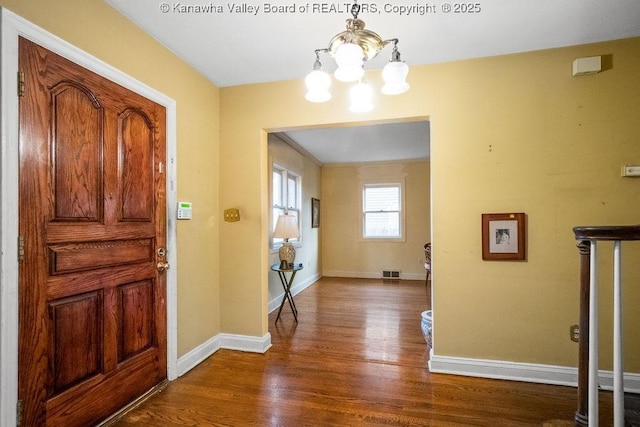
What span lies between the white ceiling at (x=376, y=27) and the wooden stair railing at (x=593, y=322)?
1533 mm

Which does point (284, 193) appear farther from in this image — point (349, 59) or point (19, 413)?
→ point (19, 413)

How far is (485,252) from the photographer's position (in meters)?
2.47

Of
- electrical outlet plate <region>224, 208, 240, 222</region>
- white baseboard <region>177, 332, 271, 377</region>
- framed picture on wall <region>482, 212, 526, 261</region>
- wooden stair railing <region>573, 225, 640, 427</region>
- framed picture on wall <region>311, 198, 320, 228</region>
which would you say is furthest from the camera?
framed picture on wall <region>311, 198, 320, 228</region>

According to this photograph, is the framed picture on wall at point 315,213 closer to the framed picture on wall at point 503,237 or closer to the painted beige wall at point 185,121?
the painted beige wall at point 185,121

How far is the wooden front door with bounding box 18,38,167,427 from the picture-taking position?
154cm

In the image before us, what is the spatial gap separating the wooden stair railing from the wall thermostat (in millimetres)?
2485

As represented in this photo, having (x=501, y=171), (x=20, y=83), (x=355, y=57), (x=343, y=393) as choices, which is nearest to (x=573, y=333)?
(x=501, y=171)

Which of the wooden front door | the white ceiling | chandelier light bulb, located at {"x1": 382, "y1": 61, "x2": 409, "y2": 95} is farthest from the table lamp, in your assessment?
chandelier light bulb, located at {"x1": 382, "y1": 61, "x2": 409, "y2": 95}

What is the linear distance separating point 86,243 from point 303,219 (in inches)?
163

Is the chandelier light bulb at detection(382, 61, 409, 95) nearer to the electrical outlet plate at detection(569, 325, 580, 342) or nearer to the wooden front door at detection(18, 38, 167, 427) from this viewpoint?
the wooden front door at detection(18, 38, 167, 427)

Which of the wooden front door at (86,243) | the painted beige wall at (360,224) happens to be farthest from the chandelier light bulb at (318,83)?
the painted beige wall at (360,224)

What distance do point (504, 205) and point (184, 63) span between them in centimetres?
282

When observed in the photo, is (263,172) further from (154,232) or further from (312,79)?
(312,79)

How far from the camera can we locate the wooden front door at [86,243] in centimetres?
154
